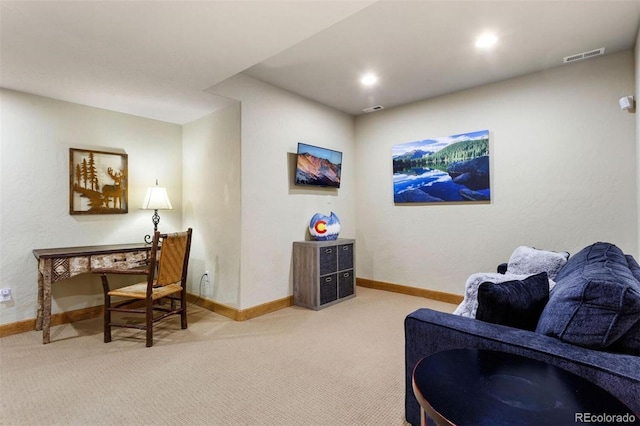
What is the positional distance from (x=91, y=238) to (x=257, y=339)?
2.23m

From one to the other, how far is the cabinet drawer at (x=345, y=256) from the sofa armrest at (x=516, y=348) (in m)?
2.45

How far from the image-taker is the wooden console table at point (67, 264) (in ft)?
9.01

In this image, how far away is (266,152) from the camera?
144 inches

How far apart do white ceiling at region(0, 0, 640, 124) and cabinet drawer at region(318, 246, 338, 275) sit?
1947mm

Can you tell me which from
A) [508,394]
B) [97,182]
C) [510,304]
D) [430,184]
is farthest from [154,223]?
[508,394]

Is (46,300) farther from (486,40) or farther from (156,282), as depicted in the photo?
(486,40)

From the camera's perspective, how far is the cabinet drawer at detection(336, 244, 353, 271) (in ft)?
13.4

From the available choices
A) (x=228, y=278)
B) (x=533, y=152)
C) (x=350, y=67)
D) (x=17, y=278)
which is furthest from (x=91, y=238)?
(x=533, y=152)

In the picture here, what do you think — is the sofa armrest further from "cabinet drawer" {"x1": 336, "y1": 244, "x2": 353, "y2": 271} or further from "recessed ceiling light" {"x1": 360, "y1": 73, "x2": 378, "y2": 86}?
"recessed ceiling light" {"x1": 360, "y1": 73, "x2": 378, "y2": 86}

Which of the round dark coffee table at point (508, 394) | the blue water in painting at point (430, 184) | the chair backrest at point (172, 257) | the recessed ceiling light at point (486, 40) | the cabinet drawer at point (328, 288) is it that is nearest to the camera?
the round dark coffee table at point (508, 394)

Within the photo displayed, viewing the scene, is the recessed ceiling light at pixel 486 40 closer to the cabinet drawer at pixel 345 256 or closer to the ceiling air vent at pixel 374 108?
the ceiling air vent at pixel 374 108

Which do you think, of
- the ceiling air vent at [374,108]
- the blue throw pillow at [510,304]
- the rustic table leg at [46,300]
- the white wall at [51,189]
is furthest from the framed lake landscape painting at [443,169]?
the rustic table leg at [46,300]

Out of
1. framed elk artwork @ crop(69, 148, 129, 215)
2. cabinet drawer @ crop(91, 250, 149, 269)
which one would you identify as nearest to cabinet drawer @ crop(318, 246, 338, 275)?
cabinet drawer @ crop(91, 250, 149, 269)

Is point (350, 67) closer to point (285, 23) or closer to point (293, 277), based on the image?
point (285, 23)
